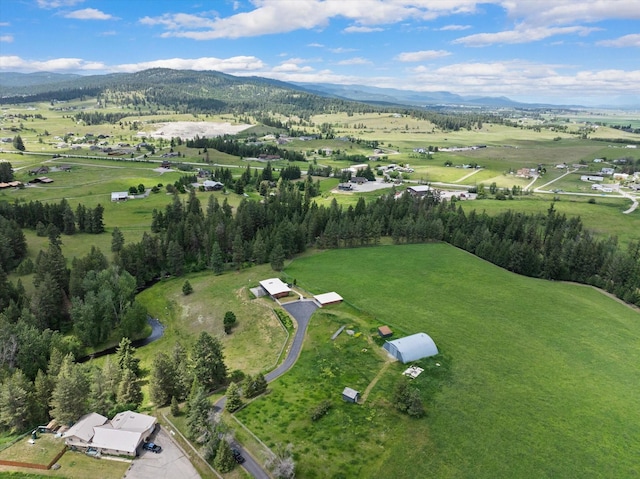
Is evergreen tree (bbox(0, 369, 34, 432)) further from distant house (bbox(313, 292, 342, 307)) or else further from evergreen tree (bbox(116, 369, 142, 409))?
distant house (bbox(313, 292, 342, 307))

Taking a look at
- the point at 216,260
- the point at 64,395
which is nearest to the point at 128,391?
the point at 64,395

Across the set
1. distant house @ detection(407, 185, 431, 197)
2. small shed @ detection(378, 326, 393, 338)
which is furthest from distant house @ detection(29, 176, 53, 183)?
small shed @ detection(378, 326, 393, 338)

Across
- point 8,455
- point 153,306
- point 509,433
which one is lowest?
point 153,306

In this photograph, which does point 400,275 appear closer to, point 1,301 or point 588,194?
point 1,301

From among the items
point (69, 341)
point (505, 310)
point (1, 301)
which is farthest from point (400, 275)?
point (1, 301)

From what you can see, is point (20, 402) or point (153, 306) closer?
point (20, 402)
